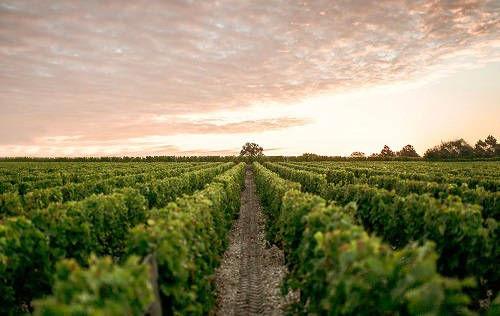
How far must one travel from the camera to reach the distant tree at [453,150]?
9156 cm

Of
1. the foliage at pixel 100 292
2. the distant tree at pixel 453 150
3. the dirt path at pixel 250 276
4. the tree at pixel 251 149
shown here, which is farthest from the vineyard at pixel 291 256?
the tree at pixel 251 149

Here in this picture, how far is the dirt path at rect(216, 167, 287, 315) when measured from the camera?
674cm

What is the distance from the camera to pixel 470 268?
18.4 ft

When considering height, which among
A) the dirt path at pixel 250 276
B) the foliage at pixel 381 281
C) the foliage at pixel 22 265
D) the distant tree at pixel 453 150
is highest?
the distant tree at pixel 453 150

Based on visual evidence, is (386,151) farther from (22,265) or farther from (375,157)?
(22,265)

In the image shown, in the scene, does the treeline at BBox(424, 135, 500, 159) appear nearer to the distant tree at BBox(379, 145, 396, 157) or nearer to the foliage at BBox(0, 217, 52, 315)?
the distant tree at BBox(379, 145, 396, 157)

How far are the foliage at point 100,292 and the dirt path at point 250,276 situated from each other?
153 inches

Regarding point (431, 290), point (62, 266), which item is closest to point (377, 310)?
point (431, 290)

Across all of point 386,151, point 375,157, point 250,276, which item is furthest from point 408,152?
point 250,276

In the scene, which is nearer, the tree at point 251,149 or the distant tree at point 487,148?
the distant tree at point 487,148

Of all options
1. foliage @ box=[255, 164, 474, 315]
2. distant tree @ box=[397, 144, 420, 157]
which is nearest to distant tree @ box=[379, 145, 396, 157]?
distant tree @ box=[397, 144, 420, 157]

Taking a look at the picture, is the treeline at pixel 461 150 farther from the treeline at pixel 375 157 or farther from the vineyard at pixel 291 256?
the vineyard at pixel 291 256

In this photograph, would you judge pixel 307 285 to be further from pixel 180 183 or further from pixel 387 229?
pixel 180 183

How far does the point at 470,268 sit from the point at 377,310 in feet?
11.9
